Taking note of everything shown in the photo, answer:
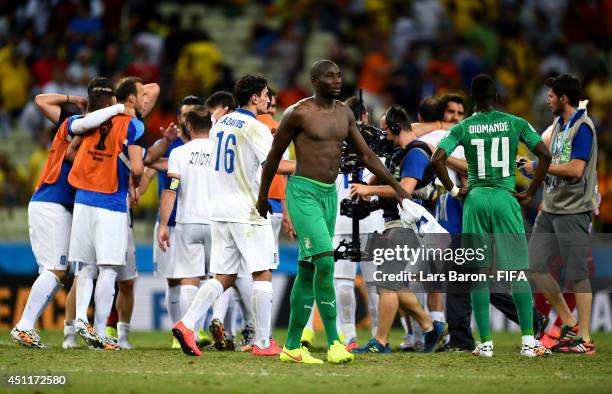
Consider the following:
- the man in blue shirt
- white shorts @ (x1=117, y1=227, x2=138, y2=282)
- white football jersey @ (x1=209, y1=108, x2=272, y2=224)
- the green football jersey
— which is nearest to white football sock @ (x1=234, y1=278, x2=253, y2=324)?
white shorts @ (x1=117, y1=227, x2=138, y2=282)

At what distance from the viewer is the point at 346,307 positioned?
12531 mm

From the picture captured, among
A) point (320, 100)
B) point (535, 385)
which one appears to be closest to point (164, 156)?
point (320, 100)

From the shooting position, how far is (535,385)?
8.81m

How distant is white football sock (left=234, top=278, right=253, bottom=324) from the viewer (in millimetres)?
12266

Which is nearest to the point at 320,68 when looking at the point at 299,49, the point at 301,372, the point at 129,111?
the point at 301,372

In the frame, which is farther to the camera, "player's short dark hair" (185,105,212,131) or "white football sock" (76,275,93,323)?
"player's short dark hair" (185,105,212,131)

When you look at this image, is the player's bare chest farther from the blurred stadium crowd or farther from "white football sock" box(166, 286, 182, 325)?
the blurred stadium crowd

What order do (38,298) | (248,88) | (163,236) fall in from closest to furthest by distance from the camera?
(248,88) < (38,298) < (163,236)

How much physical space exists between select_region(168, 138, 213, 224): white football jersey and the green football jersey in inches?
111

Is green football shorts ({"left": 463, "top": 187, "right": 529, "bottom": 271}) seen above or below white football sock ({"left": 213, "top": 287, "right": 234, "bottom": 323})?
above

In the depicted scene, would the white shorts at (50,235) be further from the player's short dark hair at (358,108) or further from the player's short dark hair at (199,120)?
the player's short dark hair at (358,108)

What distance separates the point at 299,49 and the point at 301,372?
14236mm

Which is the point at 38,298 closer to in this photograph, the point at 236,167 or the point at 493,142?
the point at 236,167

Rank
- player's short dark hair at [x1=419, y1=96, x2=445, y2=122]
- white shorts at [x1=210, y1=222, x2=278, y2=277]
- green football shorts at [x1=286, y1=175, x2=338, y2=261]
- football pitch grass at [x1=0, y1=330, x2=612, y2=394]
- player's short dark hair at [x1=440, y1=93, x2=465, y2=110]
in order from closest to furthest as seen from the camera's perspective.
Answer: football pitch grass at [x1=0, y1=330, x2=612, y2=394] → green football shorts at [x1=286, y1=175, x2=338, y2=261] → white shorts at [x1=210, y1=222, x2=278, y2=277] → player's short dark hair at [x1=419, y1=96, x2=445, y2=122] → player's short dark hair at [x1=440, y1=93, x2=465, y2=110]
